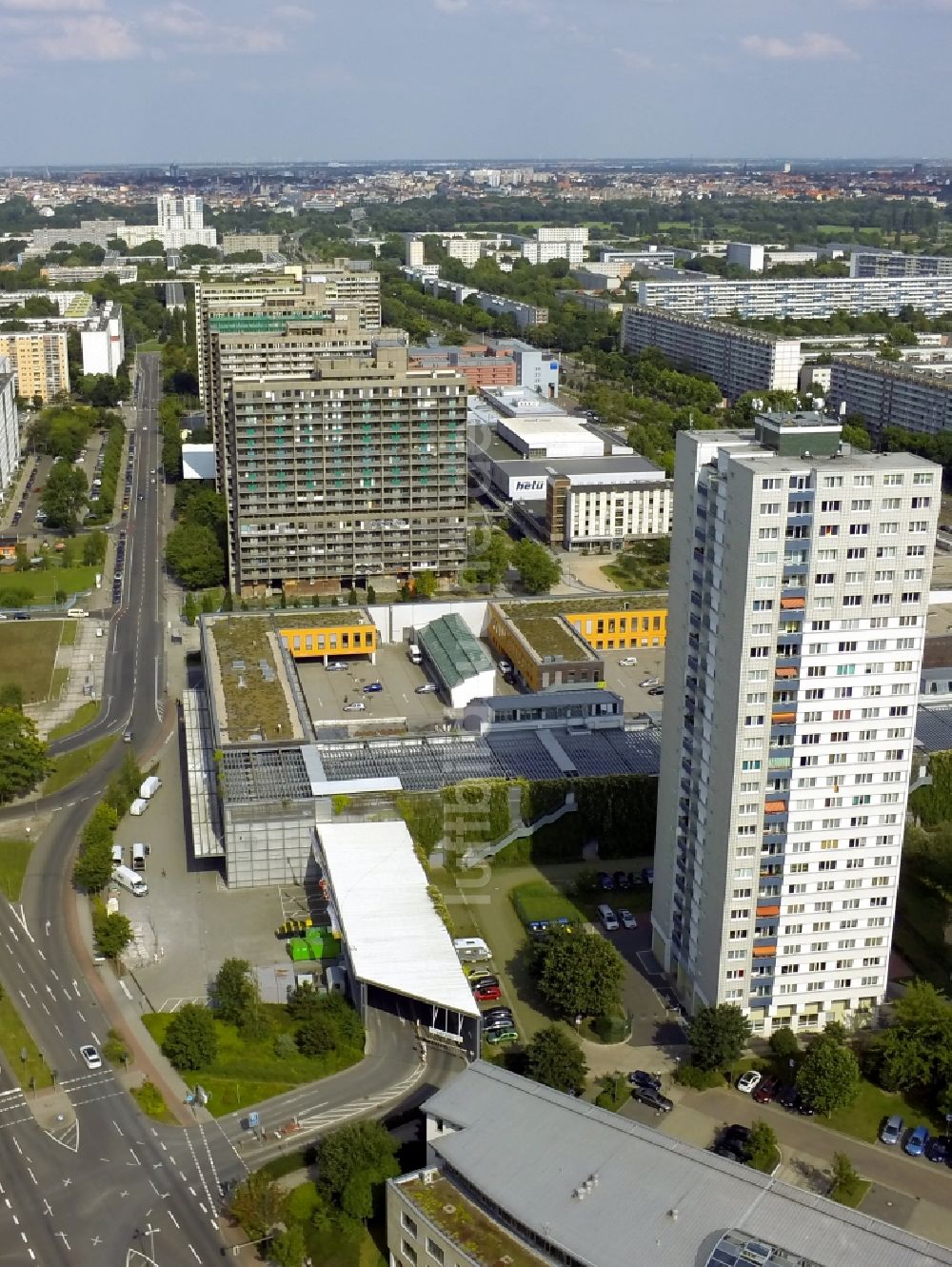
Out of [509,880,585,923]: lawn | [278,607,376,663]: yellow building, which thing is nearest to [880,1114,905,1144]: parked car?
[509,880,585,923]: lawn

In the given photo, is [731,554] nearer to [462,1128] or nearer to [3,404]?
[462,1128]

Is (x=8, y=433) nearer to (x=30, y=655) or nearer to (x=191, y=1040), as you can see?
(x=30, y=655)

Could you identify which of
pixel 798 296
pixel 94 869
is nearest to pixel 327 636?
pixel 94 869

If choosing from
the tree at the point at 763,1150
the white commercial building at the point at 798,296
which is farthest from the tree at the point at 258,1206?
the white commercial building at the point at 798,296

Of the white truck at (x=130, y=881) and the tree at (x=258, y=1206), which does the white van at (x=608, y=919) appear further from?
the tree at (x=258, y=1206)

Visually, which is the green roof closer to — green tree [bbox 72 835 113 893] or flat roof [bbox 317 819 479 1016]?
flat roof [bbox 317 819 479 1016]

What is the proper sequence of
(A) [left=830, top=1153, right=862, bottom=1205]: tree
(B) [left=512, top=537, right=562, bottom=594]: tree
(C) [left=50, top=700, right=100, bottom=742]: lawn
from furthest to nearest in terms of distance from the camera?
(B) [left=512, top=537, right=562, bottom=594]: tree < (C) [left=50, top=700, right=100, bottom=742]: lawn < (A) [left=830, top=1153, right=862, bottom=1205]: tree
